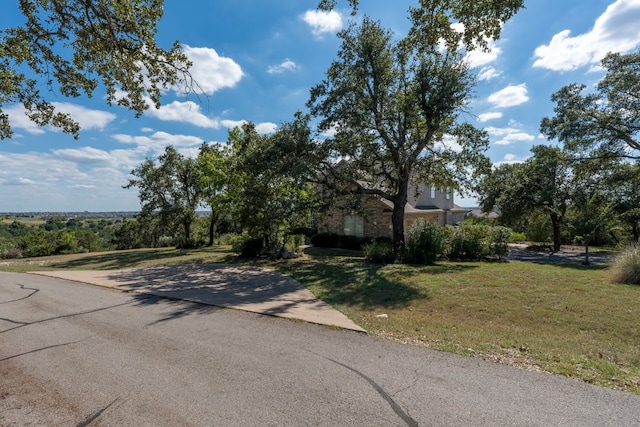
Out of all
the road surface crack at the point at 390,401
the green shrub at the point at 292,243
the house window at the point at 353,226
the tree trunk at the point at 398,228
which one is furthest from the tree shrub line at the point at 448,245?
the road surface crack at the point at 390,401

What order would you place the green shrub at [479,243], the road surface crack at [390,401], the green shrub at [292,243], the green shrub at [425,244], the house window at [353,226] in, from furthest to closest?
1. the house window at [353,226]
2. the green shrub at [292,243]
3. the green shrub at [479,243]
4. the green shrub at [425,244]
5. the road surface crack at [390,401]

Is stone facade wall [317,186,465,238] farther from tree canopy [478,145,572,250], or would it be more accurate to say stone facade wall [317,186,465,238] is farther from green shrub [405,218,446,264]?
tree canopy [478,145,572,250]

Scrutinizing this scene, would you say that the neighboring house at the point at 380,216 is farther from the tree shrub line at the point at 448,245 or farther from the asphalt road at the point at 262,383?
the asphalt road at the point at 262,383

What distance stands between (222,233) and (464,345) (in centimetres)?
3018

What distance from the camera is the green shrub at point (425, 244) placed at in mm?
14109

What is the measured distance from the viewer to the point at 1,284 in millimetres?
11836

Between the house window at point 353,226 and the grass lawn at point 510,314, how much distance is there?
10657mm

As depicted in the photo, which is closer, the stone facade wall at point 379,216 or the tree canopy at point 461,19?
the tree canopy at point 461,19

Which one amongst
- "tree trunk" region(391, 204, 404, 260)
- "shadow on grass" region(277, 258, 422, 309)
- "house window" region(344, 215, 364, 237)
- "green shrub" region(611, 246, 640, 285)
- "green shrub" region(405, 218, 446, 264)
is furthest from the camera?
"house window" region(344, 215, 364, 237)

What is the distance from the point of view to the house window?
74.7ft

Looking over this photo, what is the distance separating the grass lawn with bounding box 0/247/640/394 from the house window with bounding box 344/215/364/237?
1066 cm

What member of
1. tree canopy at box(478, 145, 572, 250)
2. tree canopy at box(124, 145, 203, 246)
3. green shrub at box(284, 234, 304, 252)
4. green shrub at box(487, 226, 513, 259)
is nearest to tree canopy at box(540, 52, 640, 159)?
tree canopy at box(478, 145, 572, 250)

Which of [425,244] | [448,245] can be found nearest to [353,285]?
[425,244]

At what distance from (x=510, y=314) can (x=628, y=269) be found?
5.71m
